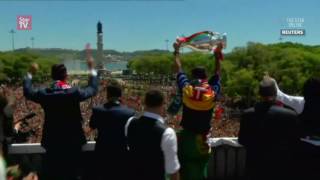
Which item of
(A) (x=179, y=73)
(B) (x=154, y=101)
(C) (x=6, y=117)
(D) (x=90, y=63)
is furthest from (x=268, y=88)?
(C) (x=6, y=117)

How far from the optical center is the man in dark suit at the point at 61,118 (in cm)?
443

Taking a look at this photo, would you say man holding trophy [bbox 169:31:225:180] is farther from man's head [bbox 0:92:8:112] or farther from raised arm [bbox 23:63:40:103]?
man's head [bbox 0:92:8:112]

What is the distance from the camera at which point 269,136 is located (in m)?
4.26

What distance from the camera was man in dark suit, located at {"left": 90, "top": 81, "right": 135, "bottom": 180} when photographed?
435 cm

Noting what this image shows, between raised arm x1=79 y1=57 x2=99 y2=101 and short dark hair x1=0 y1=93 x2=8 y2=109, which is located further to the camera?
raised arm x1=79 y1=57 x2=99 y2=101

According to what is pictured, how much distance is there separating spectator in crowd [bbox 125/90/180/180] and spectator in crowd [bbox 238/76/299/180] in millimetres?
853

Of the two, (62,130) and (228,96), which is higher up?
(62,130)

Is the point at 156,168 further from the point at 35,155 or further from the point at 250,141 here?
the point at 35,155

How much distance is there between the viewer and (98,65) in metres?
4.76

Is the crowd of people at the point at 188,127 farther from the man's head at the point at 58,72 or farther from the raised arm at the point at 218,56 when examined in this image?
the raised arm at the point at 218,56

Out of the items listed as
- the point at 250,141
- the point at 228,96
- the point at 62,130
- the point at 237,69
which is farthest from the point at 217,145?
the point at 237,69

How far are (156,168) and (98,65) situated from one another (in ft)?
4.41

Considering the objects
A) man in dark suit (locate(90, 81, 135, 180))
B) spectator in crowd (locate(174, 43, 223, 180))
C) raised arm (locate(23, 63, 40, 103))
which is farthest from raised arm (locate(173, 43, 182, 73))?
raised arm (locate(23, 63, 40, 103))

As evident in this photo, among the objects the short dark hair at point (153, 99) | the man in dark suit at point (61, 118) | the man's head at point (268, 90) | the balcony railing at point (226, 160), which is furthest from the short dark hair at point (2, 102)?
the balcony railing at point (226, 160)
